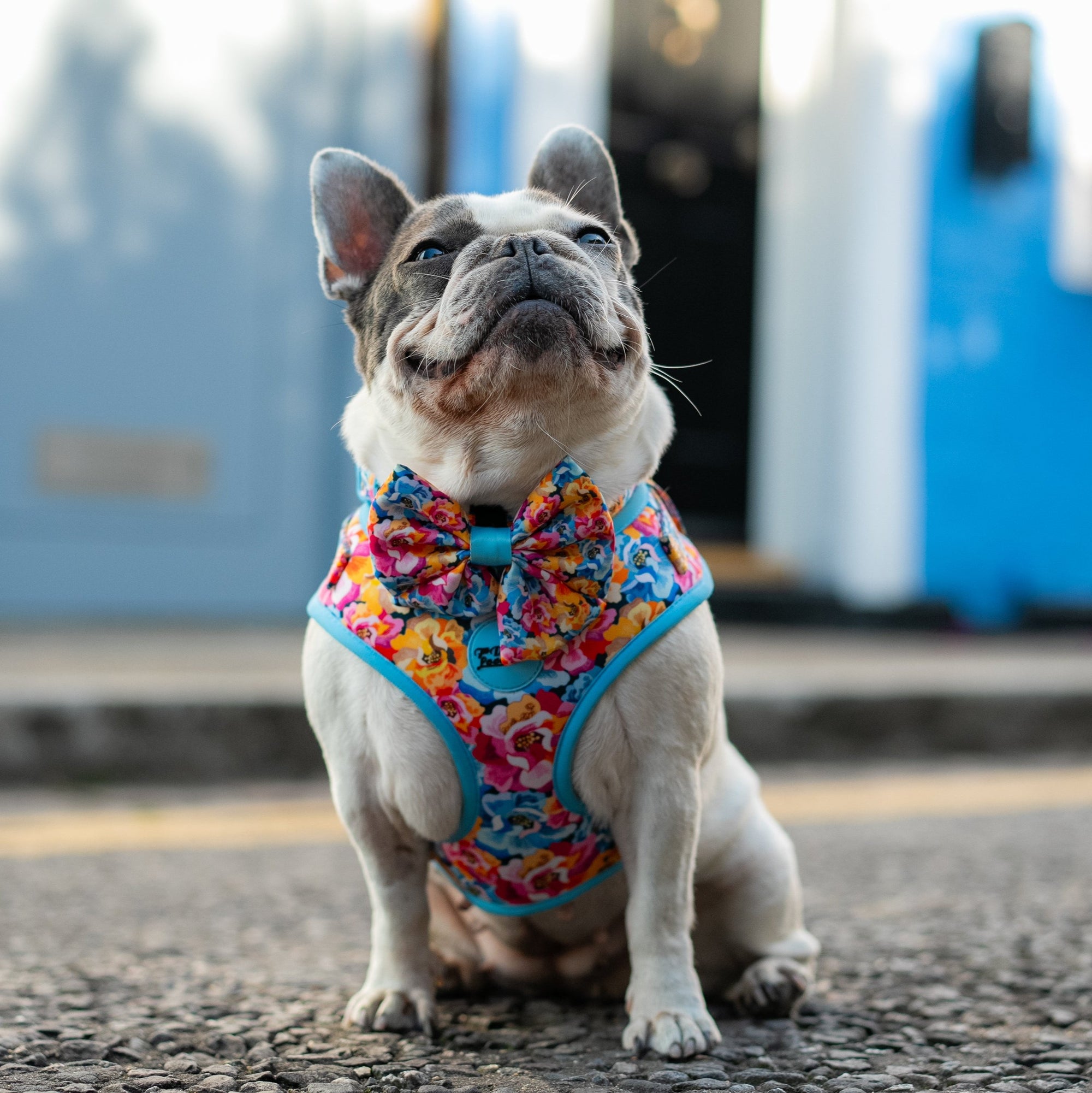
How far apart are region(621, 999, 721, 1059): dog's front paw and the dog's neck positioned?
2.09 ft

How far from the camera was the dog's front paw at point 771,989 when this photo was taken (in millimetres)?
1738

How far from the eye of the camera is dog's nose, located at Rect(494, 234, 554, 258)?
157 centimetres

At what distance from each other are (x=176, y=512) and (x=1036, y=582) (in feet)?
12.4

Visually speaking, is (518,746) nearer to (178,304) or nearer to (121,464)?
(121,464)

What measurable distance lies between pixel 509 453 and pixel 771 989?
2.66ft

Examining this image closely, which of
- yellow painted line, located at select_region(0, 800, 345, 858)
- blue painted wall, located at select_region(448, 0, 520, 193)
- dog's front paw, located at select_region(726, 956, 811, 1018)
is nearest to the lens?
dog's front paw, located at select_region(726, 956, 811, 1018)

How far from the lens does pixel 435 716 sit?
1.53 metres

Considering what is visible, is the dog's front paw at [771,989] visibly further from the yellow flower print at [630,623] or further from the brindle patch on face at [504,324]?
the brindle patch on face at [504,324]

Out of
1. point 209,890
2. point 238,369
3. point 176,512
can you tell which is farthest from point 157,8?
point 209,890

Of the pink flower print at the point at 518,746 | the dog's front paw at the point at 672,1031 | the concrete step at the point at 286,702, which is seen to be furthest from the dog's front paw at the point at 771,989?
the concrete step at the point at 286,702

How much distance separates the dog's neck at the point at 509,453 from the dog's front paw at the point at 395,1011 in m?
0.64

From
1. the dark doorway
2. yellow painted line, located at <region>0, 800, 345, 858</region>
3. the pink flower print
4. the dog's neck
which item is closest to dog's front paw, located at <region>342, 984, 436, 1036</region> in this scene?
the pink flower print

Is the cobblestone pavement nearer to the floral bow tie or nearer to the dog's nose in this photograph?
the floral bow tie

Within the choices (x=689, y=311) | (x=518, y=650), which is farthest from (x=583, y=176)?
(x=689, y=311)
